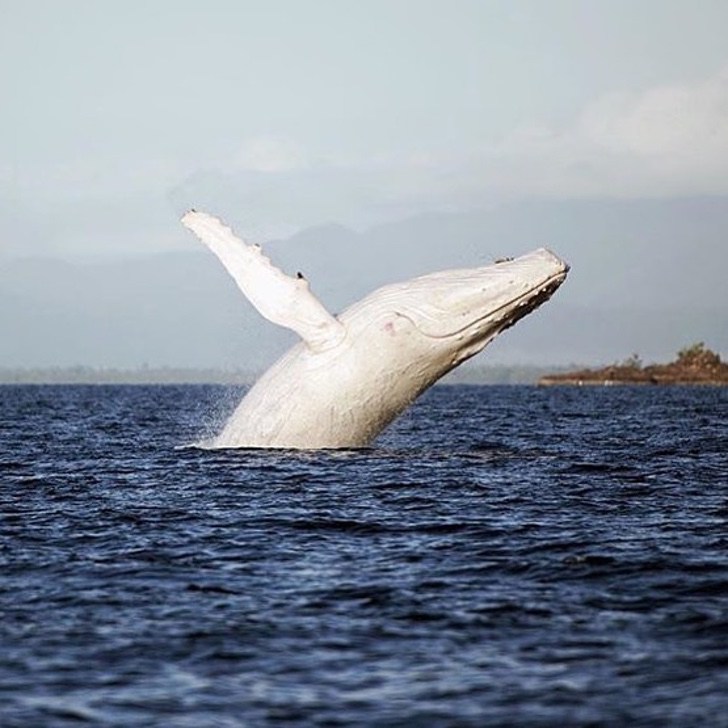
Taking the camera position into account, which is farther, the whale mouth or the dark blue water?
the whale mouth

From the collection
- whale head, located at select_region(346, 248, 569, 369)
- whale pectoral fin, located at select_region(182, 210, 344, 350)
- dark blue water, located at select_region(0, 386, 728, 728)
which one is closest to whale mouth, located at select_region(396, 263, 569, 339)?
whale head, located at select_region(346, 248, 569, 369)

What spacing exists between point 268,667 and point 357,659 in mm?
620

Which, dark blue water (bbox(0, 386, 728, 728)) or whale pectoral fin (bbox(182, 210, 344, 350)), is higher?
whale pectoral fin (bbox(182, 210, 344, 350))

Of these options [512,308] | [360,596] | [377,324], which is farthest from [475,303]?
[360,596]

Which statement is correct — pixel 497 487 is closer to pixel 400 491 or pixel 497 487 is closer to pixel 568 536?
pixel 400 491

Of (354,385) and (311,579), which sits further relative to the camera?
(354,385)

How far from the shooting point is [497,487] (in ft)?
69.9

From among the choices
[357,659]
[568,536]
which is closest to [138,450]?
[568,536]

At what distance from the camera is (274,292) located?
21.3m

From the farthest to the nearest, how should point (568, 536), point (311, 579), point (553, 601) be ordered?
point (568, 536) → point (311, 579) → point (553, 601)

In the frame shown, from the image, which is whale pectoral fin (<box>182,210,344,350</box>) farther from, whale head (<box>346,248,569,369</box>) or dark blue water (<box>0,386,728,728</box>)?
dark blue water (<box>0,386,728,728</box>)

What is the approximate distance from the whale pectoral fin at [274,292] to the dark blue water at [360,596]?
1779 mm

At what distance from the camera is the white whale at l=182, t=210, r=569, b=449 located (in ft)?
69.7

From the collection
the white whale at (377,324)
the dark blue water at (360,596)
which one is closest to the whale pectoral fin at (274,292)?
the white whale at (377,324)
